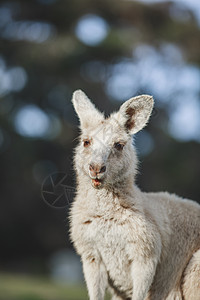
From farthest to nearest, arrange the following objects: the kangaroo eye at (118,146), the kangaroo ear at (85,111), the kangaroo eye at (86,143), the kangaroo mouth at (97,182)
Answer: the kangaroo ear at (85,111) < the kangaroo eye at (86,143) < the kangaroo eye at (118,146) < the kangaroo mouth at (97,182)

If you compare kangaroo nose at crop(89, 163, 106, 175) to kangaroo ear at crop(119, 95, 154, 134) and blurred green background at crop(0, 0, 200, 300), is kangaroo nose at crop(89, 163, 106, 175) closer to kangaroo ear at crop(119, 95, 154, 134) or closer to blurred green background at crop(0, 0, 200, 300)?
kangaroo ear at crop(119, 95, 154, 134)

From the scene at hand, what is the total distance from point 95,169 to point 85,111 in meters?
1.25

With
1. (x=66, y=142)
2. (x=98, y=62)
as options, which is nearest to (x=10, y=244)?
(x=66, y=142)

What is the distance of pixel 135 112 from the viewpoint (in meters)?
6.01

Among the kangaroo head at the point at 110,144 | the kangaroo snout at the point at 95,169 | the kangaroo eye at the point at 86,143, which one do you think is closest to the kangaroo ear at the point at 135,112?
the kangaroo head at the point at 110,144

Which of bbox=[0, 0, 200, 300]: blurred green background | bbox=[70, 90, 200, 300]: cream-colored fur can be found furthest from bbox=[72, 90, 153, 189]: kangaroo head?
bbox=[0, 0, 200, 300]: blurred green background

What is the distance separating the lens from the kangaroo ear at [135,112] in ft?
19.3

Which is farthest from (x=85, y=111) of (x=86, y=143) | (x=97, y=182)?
(x=97, y=182)

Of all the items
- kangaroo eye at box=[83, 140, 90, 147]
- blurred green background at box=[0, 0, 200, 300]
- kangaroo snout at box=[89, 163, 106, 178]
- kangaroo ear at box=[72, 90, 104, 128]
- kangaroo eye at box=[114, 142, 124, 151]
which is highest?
blurred green background at box=[0, 0, 200, 300]

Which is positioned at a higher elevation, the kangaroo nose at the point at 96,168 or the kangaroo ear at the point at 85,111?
the kangaroo ear at the point at 85,111

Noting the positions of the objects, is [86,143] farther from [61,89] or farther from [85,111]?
[61,89]

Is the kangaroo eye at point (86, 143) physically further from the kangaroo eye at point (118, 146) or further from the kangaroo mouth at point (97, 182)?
the kangaroo mouth at point (97, 182)

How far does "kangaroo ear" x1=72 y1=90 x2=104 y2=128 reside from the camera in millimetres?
6238

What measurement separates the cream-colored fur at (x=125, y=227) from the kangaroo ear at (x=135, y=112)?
0.5 inches
